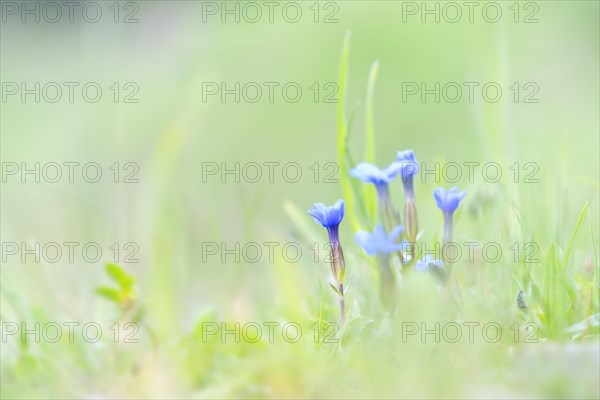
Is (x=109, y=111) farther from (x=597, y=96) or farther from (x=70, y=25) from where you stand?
(x=70, y=25)

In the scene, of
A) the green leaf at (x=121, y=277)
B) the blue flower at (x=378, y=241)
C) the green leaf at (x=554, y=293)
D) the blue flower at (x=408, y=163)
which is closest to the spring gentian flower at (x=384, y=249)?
the blue flower at (x=378, y=241)

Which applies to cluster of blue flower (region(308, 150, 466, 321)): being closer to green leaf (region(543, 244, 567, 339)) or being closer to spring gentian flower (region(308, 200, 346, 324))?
spring gentian flower (region(308, 200, 346, 324))

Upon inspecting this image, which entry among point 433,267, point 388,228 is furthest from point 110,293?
point 433,267

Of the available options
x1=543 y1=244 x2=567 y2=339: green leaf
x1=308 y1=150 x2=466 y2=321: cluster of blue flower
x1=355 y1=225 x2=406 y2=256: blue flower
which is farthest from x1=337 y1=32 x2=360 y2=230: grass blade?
x1=543 y1=244 x2=567 y2=339: green leaf

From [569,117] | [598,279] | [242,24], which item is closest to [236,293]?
[598,279]

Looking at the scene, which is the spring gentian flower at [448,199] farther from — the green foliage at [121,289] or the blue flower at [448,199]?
the green foliage at [121,289]

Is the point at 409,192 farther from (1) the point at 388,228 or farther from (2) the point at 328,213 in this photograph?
(2) the point at 328,213
